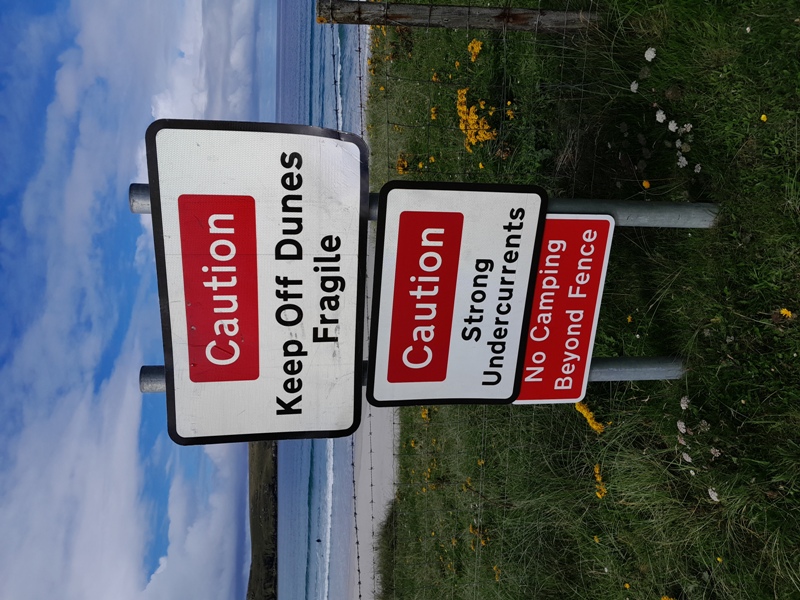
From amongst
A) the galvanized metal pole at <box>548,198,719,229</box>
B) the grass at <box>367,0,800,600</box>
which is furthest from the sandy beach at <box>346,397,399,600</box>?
A: the galvanized metal pole at <box>548,198,719,229</box>

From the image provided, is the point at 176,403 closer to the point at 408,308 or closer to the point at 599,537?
the point at 408,308

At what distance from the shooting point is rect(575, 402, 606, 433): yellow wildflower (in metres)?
4.88

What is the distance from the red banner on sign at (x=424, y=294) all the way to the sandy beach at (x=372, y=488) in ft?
20.6

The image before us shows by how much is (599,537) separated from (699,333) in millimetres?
2105

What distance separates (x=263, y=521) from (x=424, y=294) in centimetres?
1568

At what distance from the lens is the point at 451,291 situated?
114 inches

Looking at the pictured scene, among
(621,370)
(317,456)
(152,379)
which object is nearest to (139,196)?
(152,379)

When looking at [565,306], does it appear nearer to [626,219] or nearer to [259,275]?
[626,219]

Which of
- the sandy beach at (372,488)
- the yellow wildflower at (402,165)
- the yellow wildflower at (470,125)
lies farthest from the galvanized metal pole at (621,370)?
the sandy beach at (372,488)

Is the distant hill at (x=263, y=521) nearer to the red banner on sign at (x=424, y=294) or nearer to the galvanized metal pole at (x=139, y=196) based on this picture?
the red banner on sign at (x=424, y=294)

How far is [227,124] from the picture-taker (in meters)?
2.41

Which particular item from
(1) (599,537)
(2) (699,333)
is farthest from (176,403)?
(1) (599,537)

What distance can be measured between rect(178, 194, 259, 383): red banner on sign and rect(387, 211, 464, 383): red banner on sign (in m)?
0.65

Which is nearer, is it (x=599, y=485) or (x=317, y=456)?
(x=599, y=485)
